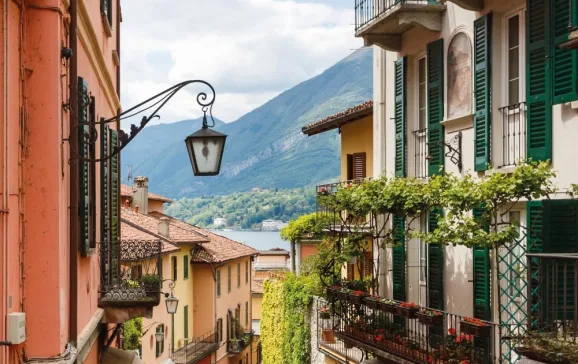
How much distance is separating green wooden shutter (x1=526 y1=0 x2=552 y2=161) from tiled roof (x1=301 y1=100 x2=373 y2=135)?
10708 millimetres

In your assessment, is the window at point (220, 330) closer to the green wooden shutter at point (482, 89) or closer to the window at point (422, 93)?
the window at point (422, 93)

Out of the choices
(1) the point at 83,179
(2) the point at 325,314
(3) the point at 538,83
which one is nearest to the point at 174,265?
(2) the point at 325,314

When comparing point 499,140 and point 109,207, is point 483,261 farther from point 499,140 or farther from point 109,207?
point 109,207

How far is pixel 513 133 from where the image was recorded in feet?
46.5

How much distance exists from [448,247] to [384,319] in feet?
7.03

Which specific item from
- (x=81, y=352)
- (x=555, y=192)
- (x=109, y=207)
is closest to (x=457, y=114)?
(x=555, y=192)

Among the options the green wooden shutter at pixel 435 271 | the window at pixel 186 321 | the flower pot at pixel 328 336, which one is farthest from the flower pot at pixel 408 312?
the window at pixel 186 321

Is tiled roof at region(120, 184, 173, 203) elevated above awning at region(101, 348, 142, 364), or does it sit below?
above

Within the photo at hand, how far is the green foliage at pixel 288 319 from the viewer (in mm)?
26188

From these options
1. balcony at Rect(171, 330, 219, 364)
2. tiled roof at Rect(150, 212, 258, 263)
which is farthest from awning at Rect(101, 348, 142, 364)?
tiled roof at Rect(150, 212, 258, 263)

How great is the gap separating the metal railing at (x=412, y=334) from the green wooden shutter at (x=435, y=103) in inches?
109

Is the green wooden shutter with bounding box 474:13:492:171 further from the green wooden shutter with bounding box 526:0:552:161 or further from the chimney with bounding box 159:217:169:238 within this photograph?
the chimney with bounding box 159:217:169:238

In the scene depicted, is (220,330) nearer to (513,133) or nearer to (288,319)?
(288,319)

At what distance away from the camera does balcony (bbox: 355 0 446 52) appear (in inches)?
658
